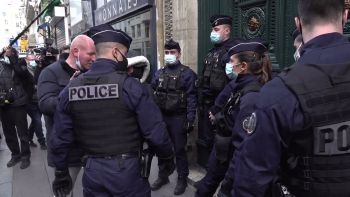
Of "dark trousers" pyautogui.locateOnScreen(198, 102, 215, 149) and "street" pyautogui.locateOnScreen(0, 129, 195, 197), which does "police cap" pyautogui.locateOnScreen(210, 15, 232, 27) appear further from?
"street" pyautogui.locateOnScreen(0, 129, 195, 197)

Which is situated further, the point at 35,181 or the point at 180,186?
the point at 35,181

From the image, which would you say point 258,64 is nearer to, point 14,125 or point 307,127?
point 307,127

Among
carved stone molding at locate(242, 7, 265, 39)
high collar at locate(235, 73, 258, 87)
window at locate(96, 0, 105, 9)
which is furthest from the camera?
window at locate(96, 0, 105, 9)

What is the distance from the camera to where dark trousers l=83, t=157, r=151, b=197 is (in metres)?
2.37

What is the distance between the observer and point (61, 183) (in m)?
2.71

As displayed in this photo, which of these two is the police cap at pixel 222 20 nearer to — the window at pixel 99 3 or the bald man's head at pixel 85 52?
the bald man's head at pixel 85 52

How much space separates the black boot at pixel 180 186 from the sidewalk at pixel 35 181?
6cm

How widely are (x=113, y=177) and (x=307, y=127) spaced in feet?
4.65

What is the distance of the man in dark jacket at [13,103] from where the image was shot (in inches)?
215

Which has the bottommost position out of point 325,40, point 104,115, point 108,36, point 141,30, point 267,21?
point 104,115

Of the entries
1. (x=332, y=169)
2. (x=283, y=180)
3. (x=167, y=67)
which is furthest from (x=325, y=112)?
(x=167, y=67)

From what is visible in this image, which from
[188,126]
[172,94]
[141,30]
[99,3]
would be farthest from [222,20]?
[99,3]

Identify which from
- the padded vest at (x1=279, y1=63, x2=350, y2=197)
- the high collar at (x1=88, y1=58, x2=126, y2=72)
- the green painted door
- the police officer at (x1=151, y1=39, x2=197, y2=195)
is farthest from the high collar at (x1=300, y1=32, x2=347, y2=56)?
the police officer at (x1=151, y1=39, x2=197, y2=195)

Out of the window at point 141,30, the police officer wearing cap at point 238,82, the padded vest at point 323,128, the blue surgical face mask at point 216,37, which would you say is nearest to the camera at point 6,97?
the window at point 141,30
